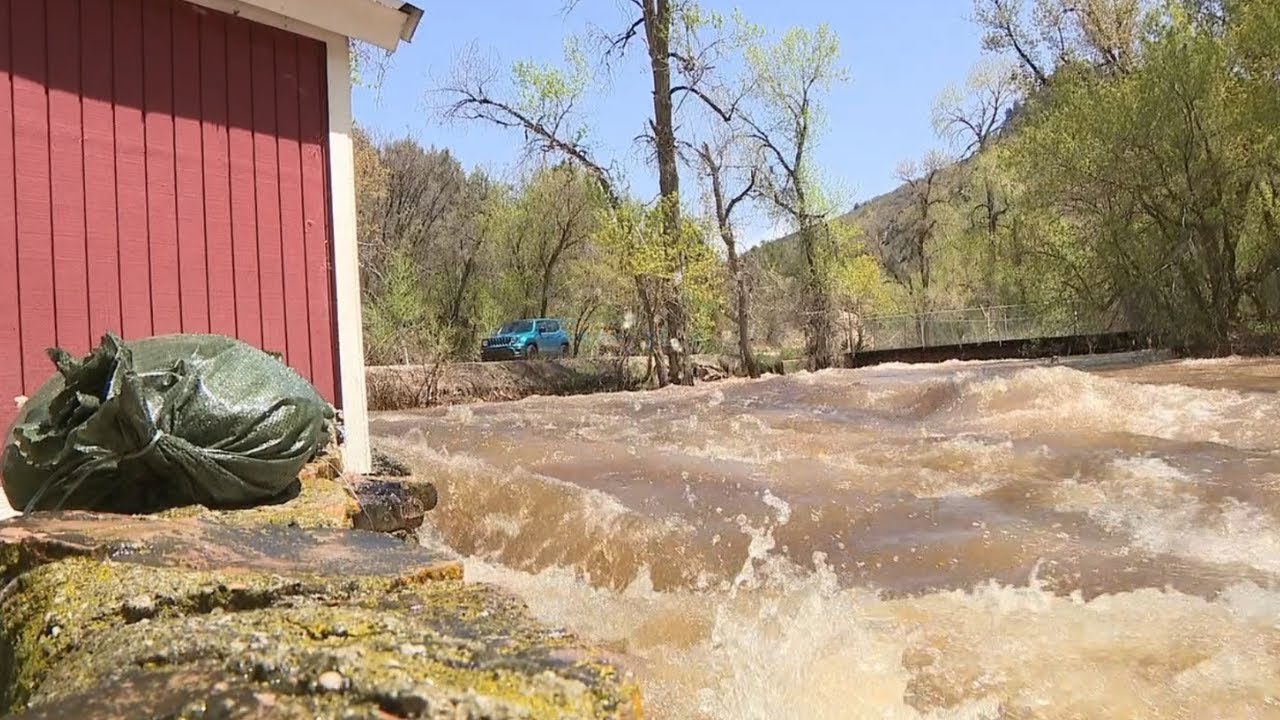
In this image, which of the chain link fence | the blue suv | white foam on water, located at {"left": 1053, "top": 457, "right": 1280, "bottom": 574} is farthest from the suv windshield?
white foam on water, located at {"left": 1053, "top": 457, "right": 1280, "bottom": 574}

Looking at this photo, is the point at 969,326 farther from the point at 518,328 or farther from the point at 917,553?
the point at 917,553

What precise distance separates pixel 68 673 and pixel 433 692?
702 mm

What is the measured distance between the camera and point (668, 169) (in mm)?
22141

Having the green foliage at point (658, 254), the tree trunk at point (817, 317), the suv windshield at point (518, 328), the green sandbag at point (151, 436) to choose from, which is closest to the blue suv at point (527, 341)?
the suv windshield at point (518, 328)

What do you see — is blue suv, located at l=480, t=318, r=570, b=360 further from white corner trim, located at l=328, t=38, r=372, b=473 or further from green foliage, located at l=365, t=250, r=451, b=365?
white corner trim, located at l=328, t=38, r=372, b=473

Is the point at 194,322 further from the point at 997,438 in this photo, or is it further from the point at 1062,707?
the point at 997,438

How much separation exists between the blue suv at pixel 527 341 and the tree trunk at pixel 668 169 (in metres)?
4.98

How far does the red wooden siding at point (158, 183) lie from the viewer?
4516 millimetres

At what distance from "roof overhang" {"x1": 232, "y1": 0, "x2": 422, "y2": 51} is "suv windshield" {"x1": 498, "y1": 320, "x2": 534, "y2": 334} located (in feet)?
64.0

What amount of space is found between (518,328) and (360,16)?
1998cm

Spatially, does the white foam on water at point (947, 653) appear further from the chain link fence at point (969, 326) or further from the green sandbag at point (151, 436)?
the chain link fence at point (969, 326)

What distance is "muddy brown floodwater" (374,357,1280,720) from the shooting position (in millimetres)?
2834

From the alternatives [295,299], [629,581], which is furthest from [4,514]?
[629,581]

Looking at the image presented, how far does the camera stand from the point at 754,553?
4676 mm
